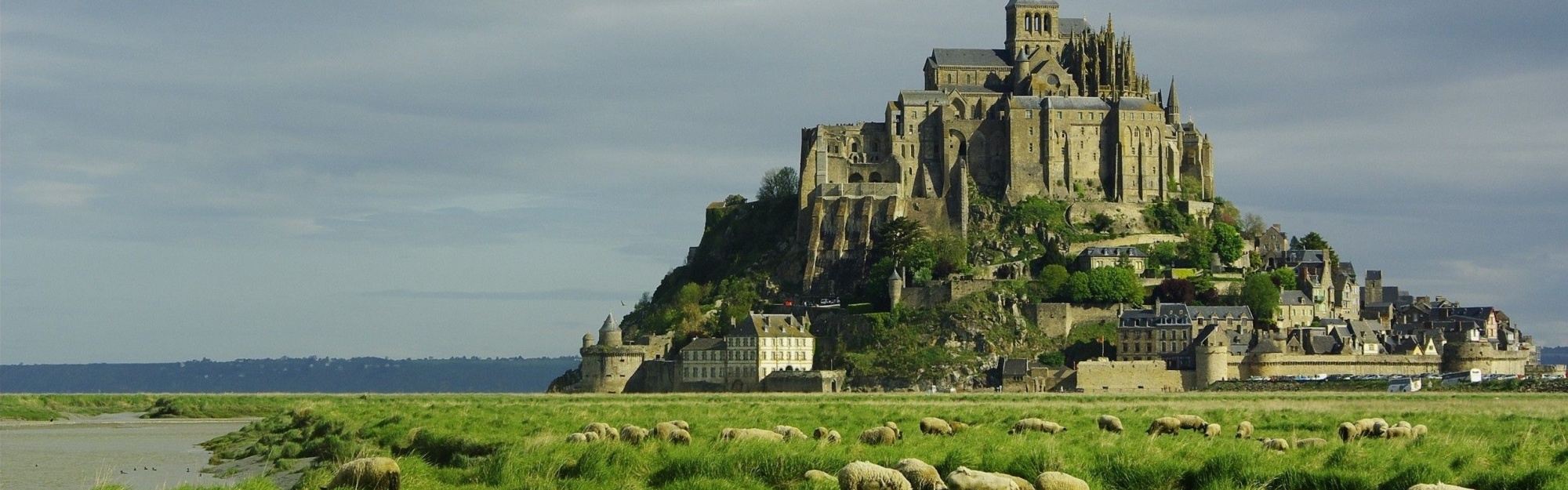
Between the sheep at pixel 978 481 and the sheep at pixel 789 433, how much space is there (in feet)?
34.1

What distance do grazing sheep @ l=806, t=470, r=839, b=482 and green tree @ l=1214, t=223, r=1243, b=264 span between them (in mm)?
92933

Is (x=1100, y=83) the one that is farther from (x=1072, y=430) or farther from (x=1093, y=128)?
(x=1072, y=430)

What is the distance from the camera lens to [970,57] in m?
134

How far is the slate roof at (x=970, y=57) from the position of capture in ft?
438

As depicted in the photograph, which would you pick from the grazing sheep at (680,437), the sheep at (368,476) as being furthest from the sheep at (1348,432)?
the sheep at (368,476)

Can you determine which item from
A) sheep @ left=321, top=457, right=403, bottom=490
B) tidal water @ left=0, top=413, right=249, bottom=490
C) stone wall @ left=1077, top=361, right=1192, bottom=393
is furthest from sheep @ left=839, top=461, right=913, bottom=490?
stone wall @ left=1077, top=361, right=1192, bottom=393

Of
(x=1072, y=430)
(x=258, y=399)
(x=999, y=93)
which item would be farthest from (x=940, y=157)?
(x=1072, y=430)

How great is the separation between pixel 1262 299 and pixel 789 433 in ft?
251

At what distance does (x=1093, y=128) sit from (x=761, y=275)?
77.6ft

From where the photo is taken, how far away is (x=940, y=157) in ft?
413

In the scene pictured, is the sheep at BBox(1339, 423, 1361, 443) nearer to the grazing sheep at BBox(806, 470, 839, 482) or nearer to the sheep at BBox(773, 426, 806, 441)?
the sheep at BBox(773, 426, 806, 441)

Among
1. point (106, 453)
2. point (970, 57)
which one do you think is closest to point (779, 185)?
point (970, 57)

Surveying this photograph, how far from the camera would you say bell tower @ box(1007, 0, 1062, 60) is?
135 m

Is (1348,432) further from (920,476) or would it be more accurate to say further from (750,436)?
(920,476)
